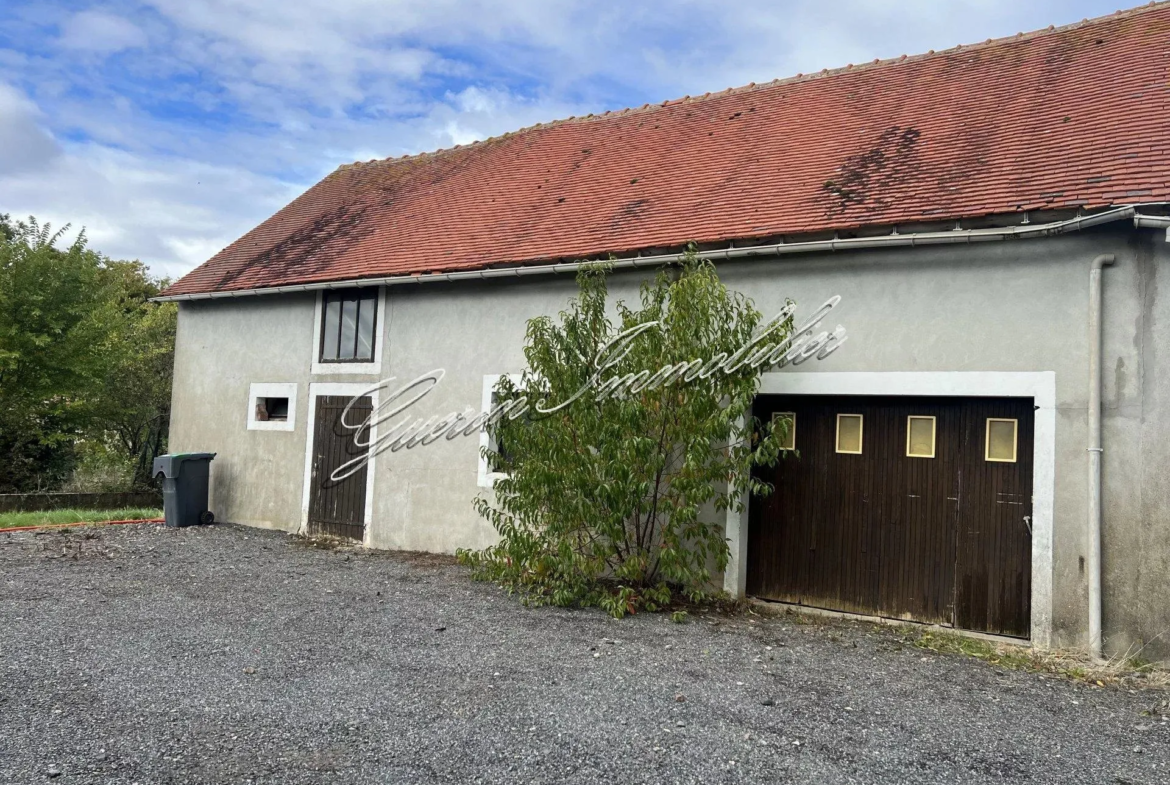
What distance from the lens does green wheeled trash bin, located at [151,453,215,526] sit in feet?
37.5

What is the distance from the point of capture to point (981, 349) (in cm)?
673

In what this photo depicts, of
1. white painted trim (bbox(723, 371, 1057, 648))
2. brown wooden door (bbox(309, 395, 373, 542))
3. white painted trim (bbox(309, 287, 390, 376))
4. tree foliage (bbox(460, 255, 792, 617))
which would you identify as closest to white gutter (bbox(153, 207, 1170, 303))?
white painted trim (bbox(309, 287, 390, 376))

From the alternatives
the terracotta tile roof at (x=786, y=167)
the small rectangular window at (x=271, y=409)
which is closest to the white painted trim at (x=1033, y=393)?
the terracotta tile roof at (x=786, y=167)

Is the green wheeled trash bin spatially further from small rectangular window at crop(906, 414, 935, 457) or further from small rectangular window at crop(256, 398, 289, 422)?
small rectangular window at crop(906, 414, 935, 457)

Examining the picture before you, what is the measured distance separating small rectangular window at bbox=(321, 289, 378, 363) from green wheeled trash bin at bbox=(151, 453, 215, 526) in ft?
8.30

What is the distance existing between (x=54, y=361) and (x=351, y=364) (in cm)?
642

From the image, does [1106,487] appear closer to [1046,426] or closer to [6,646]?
[1046,426]

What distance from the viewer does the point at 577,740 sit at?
13.9 ft

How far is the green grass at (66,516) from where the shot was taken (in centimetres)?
1131

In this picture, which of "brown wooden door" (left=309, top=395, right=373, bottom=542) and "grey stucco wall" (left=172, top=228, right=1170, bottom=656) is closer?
"grey stucco wall" (left=172, top=228, right=1170, bottom=656)

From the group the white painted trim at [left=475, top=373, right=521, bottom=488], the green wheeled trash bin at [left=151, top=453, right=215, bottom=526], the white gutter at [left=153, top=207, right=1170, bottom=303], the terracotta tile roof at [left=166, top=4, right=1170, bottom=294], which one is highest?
the terracotta tile roof at [left=166, top=4, right=1170, bottom=294]

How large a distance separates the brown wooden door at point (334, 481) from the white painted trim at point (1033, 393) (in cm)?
604

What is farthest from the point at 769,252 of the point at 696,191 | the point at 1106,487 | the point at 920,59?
the point at 920,59

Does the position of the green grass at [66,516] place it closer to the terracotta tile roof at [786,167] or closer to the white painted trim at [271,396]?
the white painted trim at [271,396]
